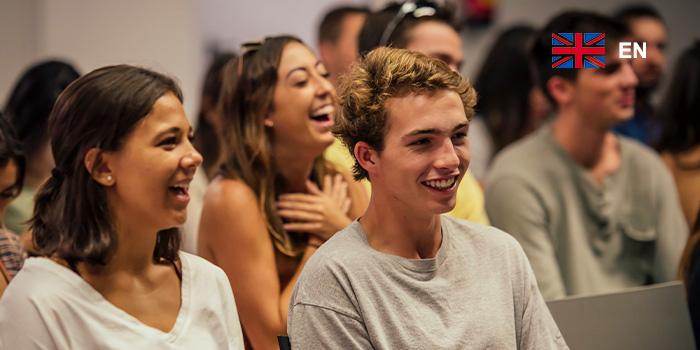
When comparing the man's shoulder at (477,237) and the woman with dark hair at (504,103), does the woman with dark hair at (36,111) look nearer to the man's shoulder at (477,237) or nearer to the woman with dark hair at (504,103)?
the man's shoulder at (477,237)

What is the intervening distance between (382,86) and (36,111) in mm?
1556

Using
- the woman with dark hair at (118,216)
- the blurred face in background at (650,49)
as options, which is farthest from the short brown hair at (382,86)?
the blurred face in background at (650,49)

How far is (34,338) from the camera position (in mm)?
1911

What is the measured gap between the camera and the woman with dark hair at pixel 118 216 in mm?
2004

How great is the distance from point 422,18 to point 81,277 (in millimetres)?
1557

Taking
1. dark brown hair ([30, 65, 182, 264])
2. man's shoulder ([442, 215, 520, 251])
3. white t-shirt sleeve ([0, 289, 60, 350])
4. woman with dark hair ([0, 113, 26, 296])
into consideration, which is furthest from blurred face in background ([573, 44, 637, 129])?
white t-shirt sleeve ([0, 289, 60, 350])

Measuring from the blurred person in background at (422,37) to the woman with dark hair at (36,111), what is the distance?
2.99 ft

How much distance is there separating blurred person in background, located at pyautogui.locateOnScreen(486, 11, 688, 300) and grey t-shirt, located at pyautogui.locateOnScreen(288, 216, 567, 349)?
3.36 feet

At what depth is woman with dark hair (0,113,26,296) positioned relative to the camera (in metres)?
2.36

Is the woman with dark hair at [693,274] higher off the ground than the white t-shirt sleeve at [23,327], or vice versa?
the white t-shirt sleeve at [23,327]

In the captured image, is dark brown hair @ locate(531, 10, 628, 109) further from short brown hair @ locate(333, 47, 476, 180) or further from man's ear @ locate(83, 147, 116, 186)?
man's ear @ locate(83, 147, 116, 186)

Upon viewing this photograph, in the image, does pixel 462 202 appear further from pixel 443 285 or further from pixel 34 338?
pixel 34 338

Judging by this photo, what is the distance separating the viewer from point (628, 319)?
2.56m

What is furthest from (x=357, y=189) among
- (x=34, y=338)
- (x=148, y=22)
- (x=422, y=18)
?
(x=148, y=22)
